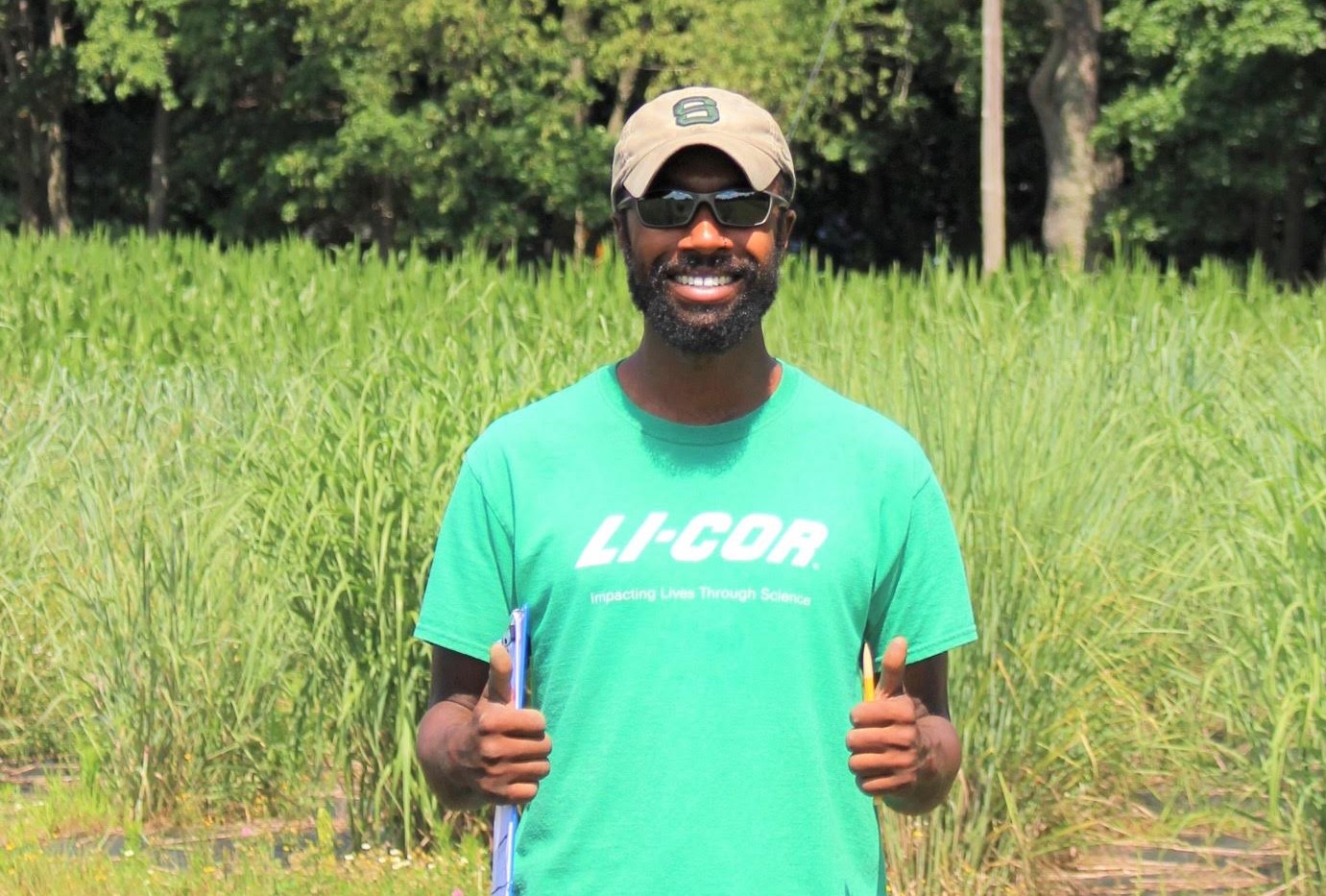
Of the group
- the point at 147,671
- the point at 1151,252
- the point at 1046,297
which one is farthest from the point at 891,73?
the point at 147,671

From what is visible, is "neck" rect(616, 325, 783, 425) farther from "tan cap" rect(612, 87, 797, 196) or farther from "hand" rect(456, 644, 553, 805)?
"hand" rect(456, 644, 553, 805)

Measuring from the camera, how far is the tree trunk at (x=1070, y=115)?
29969 millimetres

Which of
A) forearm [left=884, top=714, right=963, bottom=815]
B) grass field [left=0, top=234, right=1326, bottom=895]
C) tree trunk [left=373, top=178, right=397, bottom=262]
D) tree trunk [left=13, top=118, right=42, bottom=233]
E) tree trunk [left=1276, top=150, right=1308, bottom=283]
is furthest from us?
tree trunk [left=13, top=118, right=42, bottom=233]

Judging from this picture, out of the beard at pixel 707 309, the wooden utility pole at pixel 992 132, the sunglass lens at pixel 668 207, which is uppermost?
the wooden utility pole at pixel 992 132

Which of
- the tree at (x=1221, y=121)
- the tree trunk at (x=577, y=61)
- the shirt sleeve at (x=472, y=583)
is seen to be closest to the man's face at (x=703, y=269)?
the shirt sleeve at (x=472, y=583)

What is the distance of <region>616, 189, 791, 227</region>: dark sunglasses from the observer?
2367 millimetres

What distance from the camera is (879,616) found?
2373 mm

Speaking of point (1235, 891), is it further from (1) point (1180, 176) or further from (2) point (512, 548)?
(1) point (1180, 176)

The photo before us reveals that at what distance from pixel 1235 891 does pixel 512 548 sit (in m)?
3.34

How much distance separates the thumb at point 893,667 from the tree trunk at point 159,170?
39.4 meters

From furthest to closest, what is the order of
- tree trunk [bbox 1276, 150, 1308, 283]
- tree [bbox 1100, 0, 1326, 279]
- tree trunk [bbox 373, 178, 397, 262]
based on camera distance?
tree trunk [bbox 373, 178, 397, 262] < tree trunk [bbox 1276, 150, 1308, 283] < tree [bbox 1100, 0, 1326, 279]

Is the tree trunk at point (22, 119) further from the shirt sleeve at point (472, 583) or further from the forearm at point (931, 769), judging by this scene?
the forearm at point (931, 769)

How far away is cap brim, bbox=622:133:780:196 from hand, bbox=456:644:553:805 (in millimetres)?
550

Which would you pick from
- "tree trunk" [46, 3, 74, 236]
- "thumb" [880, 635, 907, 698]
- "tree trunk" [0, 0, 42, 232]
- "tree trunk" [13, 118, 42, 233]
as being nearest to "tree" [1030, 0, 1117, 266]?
"tree trunk" [46, 3, 74, 236]
